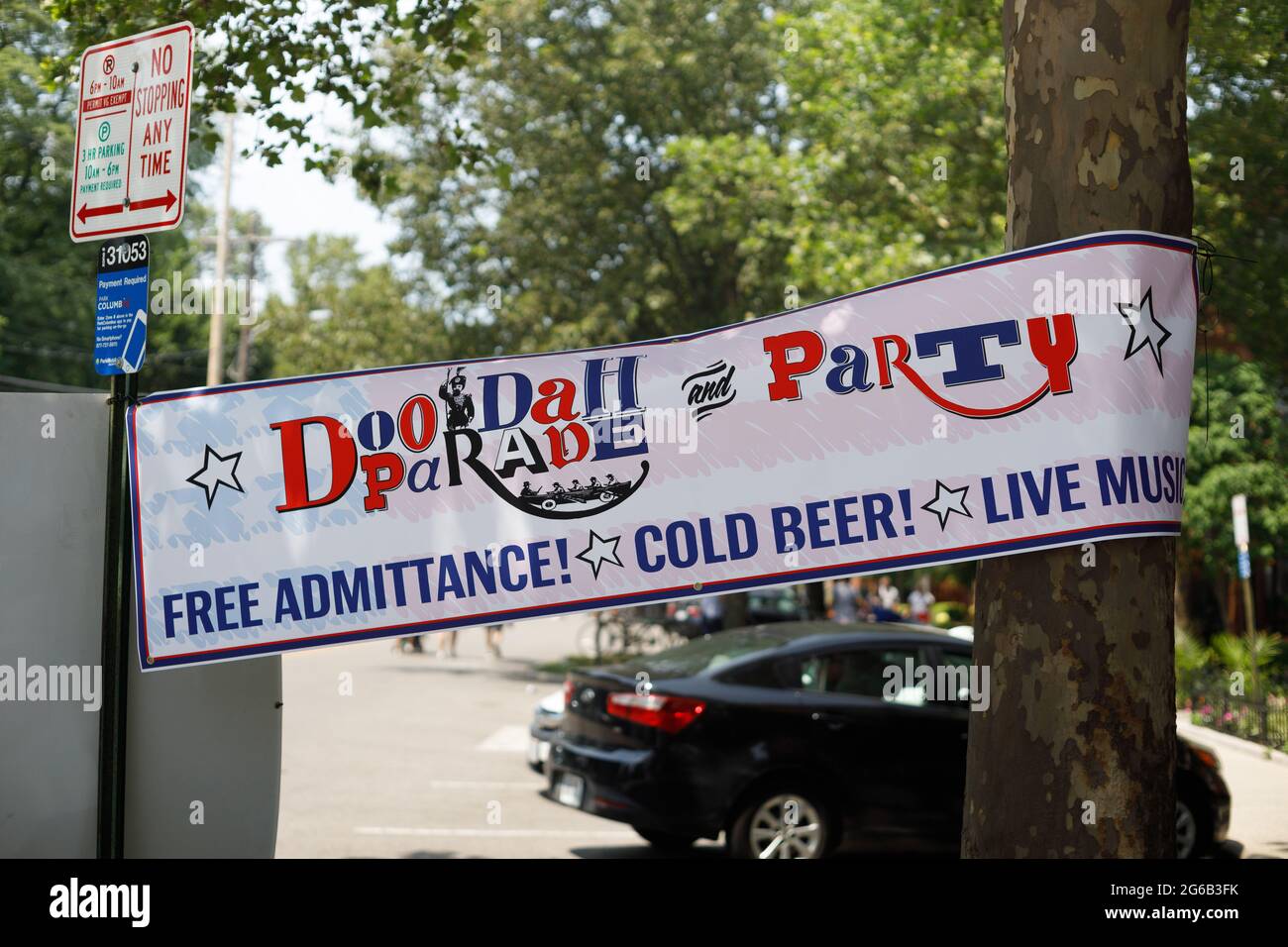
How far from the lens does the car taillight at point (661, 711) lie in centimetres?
836

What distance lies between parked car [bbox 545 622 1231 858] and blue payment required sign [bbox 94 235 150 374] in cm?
475

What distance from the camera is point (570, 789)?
8.77m

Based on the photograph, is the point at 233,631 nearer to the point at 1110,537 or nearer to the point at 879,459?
the point at 879,459

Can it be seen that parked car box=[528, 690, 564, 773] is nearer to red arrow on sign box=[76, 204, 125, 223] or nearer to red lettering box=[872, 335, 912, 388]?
red lettering box=[872, 335, 912, 388]

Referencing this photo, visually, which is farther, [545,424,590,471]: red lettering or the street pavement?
the street pavement

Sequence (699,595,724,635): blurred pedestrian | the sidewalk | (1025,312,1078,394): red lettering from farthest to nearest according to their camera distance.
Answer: (699,595,724,635): blurred pedestrian < the sidewalk < (1025,312,1078,394): red lettering

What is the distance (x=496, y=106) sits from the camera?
24734 mm

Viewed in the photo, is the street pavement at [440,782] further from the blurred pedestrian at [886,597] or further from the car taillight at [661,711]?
the blurred pedestrian at [886,597]

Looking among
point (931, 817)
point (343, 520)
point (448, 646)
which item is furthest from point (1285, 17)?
point (448, 646)

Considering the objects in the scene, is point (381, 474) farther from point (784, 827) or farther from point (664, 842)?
point (664, 842)

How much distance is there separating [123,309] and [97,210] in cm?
41

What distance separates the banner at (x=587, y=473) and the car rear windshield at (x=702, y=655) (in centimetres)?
419

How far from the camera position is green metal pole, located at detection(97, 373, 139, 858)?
445 centimetres

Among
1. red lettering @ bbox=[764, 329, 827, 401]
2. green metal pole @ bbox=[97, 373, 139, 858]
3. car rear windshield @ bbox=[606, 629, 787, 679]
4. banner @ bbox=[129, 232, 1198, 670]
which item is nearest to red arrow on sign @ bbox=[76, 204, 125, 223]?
green metal pole @ bbox=[97, 373, 139, 858]
